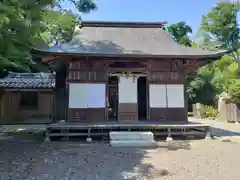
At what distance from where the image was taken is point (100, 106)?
34.5ft

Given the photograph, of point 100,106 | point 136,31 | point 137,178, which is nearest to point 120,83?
point 100,106

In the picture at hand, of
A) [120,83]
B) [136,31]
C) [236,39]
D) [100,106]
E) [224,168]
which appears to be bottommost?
[224,168]

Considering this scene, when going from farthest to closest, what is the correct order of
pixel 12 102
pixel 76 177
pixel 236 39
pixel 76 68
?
pixel 236 39 < pixel 12 102 < pixel 76 68 < pixel 76 177

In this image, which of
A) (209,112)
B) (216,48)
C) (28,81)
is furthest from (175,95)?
(216,48)

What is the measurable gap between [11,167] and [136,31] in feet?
31.9

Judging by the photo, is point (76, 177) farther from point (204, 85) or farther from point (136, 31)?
point (204, 85)

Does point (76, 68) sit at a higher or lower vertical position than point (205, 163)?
higher

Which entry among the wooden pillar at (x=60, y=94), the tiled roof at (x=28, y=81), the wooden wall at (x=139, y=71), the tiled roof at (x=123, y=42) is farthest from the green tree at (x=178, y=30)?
the wooden wall at (x=139, y=71)

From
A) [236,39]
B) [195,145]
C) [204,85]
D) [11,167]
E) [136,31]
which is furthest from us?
[236,39]

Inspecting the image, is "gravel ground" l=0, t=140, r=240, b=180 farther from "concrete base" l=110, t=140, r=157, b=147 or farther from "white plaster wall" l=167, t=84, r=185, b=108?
"white plaster wall" l=167, t=84, r=185, b=108

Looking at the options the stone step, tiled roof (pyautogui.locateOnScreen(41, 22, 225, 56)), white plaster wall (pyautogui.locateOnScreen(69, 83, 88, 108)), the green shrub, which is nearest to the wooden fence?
the green shrub

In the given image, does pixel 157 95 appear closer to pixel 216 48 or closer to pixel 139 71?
pixel 139 71

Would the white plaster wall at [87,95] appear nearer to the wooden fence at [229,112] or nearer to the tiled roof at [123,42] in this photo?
the tiled roof at [123,42]

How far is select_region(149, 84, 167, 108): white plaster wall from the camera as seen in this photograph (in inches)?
421
